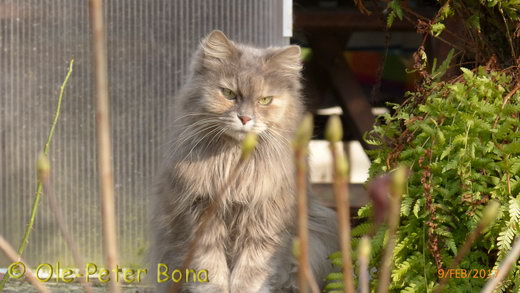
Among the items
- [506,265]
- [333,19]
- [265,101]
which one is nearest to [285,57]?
[265,101]

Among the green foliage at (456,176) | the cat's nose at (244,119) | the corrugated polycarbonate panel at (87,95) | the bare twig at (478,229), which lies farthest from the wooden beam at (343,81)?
the bare twig at (478,229)

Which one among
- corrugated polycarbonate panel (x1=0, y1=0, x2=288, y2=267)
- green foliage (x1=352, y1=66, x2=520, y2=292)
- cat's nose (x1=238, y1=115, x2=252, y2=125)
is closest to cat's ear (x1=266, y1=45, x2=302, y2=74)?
cat's nose (x1=238, y1=115, x2=252, y2=125)

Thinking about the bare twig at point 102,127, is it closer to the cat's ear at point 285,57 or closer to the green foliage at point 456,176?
the green foliage at point 456,176

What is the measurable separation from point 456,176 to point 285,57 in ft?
2.95

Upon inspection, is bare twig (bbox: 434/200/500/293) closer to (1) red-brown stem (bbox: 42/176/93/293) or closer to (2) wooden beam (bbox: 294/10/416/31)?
(1) red-brown stem (bbox: 42/176/93/293)

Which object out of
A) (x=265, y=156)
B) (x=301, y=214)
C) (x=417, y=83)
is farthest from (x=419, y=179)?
(x=301, y=214)

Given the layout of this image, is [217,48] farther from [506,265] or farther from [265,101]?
[506,265]

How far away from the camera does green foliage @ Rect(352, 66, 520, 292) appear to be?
2.37 meters

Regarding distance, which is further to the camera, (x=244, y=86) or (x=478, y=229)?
(x=244, y=86)

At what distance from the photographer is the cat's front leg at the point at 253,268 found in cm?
295

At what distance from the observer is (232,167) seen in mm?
2941

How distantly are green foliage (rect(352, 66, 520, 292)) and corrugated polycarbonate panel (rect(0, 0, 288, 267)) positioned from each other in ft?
4.85

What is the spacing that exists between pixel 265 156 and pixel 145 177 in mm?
1163

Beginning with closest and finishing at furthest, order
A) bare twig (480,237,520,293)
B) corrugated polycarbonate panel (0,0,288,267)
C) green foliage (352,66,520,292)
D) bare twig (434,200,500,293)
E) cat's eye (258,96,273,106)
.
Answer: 1. bare twig (434,200,500,293)
2. bare twig (480,237,520,293)
3. green foliage (352,66,520,292)
4. cat's eye (258,96,273,106)
5. corrugated polycarbonate panel (0,0,288,267)
